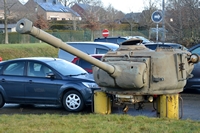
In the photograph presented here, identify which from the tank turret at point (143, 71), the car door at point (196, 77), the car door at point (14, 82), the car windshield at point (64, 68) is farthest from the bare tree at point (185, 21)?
the tank turret at point (143, 71)

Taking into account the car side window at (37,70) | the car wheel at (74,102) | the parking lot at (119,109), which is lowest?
the parking lot at (119,109)

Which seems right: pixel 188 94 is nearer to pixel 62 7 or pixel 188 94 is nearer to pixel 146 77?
pixel 146 77

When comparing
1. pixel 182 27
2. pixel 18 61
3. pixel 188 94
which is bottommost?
pixel 188 94

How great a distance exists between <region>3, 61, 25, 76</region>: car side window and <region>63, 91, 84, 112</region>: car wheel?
66.6 inches

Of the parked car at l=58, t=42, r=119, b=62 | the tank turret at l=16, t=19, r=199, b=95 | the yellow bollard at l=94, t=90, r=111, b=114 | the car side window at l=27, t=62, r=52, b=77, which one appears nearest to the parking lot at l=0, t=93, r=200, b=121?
the car side window at l=27, t=62, r=52, b=77

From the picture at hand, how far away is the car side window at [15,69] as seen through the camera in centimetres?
1244

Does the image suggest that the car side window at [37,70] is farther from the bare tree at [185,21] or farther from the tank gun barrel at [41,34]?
the bare tree at [185,21]

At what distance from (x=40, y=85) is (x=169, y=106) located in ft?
14.1

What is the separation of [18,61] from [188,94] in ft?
18.7

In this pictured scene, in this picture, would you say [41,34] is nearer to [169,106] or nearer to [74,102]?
[169,106]

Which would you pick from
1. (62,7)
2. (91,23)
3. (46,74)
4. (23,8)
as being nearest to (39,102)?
(46,74)

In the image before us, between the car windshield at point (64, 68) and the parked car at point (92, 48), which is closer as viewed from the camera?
the car windshield at point (64, 68)

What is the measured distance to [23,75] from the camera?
12.3 m

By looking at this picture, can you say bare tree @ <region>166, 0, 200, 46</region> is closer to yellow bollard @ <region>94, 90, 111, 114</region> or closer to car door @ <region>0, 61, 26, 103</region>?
car door @ <region>0, 61, 26, 103</region>
